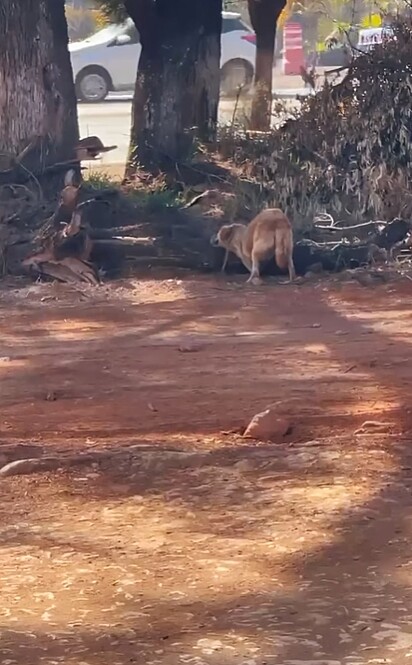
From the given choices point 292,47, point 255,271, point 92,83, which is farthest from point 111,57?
point 255,271

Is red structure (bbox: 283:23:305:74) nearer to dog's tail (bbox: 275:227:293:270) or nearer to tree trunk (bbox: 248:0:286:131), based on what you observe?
tree trunk (bbox: 248:0:286:131)

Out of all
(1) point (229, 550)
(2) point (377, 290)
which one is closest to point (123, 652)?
(1) point (229, 550)

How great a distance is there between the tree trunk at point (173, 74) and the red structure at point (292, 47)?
24176mm

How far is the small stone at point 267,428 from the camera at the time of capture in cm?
637

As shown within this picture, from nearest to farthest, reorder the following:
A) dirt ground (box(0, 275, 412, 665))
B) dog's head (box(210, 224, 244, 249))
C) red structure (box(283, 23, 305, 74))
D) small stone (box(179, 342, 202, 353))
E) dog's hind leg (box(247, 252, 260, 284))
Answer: dirt ground (box(0, 275, 412, 665)) → small stone (box(179, 342, 202, 353)) → dog's hind leg (box(247, 252, 260, 284)) → dog's head (box(210, 224, 244, 249)) → red structure (box(283, 23, 305, 74))

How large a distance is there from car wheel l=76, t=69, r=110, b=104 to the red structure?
A: 23.4 feet

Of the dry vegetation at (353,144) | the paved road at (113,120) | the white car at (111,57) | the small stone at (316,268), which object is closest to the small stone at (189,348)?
the small stone at (316,268)

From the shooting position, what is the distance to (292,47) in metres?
39.9

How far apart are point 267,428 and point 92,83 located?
92.7ft

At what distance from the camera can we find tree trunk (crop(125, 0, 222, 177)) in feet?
48.7

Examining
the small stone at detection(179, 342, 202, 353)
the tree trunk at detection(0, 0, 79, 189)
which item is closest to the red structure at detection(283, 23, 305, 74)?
the tree trunk at detection(0, 0, 79, 189)

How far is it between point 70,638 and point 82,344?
5.12m

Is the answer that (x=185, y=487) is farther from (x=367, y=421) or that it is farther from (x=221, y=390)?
(x=221, y=390)

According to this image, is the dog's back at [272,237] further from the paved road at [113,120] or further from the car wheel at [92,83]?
the car wheel at [92,83]
